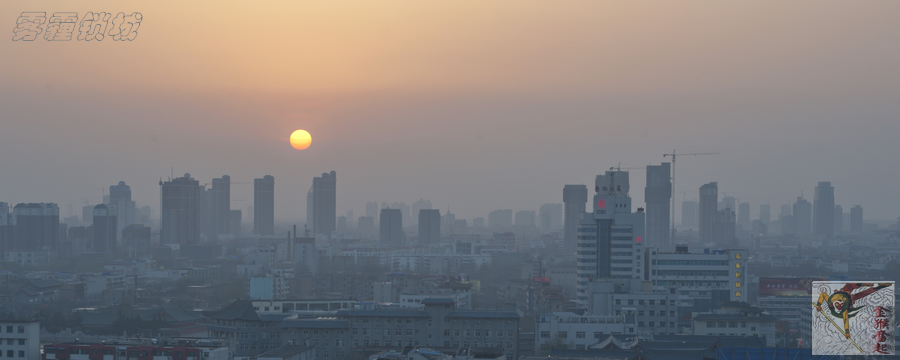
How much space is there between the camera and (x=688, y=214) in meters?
148

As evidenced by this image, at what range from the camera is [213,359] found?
16797 mm

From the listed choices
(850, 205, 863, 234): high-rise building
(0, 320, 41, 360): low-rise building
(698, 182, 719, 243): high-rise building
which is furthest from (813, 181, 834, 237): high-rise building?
(0, 320, 41, 360): low-rise building

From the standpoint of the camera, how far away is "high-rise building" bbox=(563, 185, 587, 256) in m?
75.7

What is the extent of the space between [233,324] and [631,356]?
10.1 metres

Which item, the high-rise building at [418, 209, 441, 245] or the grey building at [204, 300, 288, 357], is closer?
the grey building at [204, 300, 288, 357]

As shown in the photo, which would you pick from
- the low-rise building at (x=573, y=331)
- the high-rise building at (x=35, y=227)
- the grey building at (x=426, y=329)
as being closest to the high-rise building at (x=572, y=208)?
the high-rise building at (x=35, y=227)

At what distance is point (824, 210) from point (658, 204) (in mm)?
49126

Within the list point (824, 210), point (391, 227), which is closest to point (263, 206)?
point (391, 227)

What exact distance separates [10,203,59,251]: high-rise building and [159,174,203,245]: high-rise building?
1482 cm

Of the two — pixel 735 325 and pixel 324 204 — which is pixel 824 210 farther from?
pixel 735 325

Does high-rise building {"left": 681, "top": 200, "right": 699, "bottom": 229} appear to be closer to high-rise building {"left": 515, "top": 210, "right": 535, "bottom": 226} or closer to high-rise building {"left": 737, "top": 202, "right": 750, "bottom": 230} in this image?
high-rise building {"left": 737, "top": 202, "right": 750, "bottom": 230}

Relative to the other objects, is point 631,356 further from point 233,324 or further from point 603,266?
point 603,266

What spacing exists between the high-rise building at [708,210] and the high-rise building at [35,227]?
54453 mm

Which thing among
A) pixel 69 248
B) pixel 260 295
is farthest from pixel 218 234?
pixel 260 295
